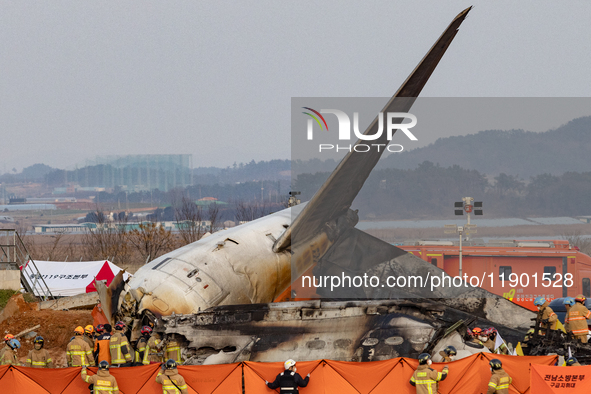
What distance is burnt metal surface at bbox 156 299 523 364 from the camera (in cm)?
1557

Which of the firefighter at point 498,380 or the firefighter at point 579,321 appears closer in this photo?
the firefighter at point 498,380

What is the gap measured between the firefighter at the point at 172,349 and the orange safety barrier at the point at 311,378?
195 centimetres

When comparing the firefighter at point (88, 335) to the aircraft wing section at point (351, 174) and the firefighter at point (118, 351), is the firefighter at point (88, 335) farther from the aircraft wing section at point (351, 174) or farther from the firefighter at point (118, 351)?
the aircraft wing section at point (351, 174)

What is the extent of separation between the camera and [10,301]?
83.3 ft

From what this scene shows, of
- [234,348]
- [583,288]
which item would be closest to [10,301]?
[234,348]

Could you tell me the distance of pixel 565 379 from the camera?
489 inches

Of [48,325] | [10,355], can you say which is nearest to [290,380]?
[10,355]

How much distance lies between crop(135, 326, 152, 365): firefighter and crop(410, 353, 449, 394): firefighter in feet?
23.4

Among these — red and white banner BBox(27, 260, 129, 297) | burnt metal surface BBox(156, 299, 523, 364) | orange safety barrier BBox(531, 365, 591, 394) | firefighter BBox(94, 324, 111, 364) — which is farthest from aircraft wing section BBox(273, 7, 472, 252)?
red and white banner BBox(27, 260, 129, 297)

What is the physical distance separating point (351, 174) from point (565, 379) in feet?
29.0

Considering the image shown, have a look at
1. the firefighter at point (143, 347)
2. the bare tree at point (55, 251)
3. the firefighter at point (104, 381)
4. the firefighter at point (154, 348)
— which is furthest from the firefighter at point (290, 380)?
the bare tree at point (55, 251)

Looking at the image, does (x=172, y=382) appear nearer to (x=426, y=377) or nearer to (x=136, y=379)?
(x=136, y=379)

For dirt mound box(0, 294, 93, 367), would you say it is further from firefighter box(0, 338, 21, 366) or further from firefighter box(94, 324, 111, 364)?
firefighter box(0, 338, 21, 366)

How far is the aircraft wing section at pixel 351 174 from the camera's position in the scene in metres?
16.3
